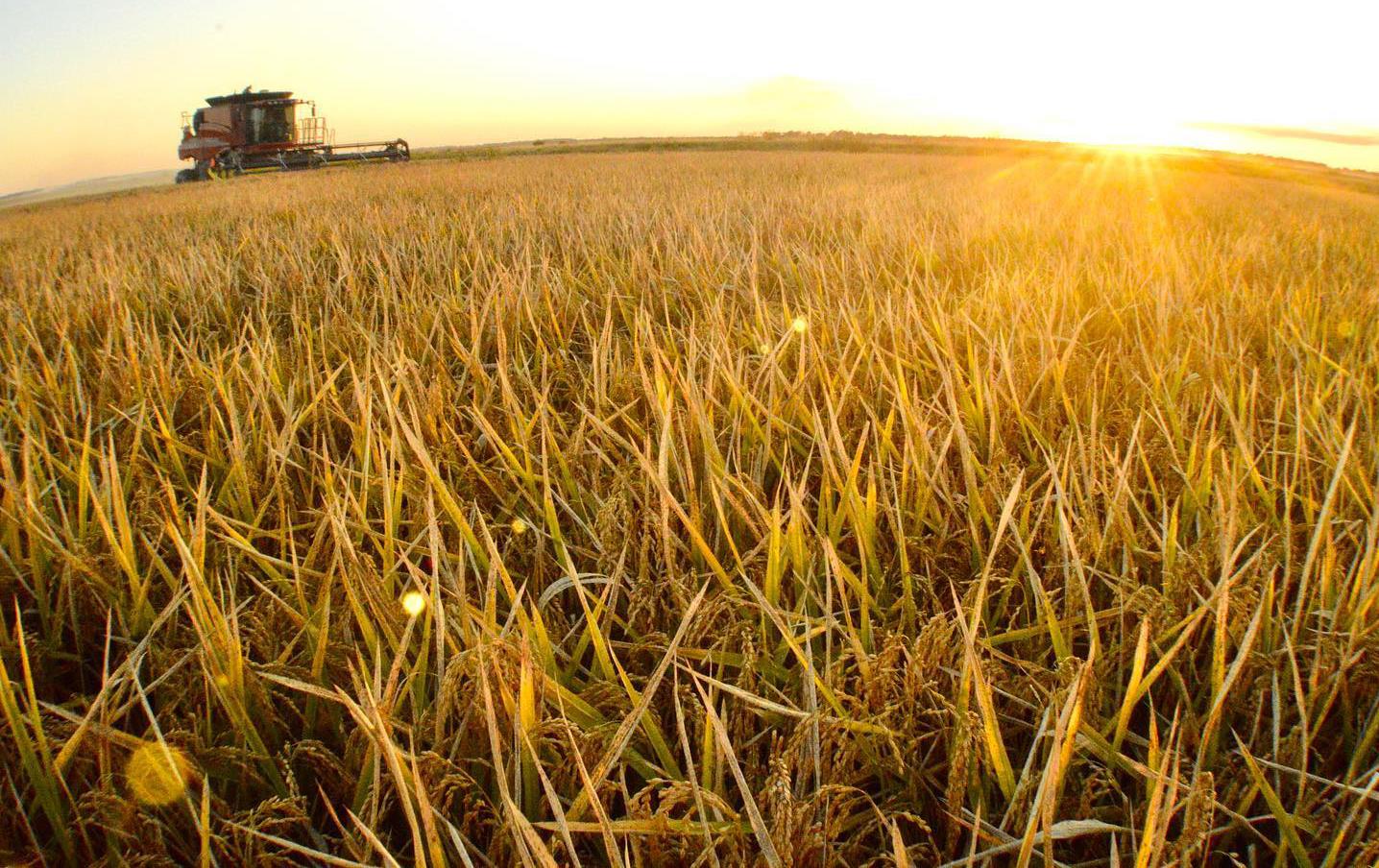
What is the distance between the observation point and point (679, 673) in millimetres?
618

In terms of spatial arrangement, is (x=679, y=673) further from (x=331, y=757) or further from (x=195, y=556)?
(x=195, y=556)

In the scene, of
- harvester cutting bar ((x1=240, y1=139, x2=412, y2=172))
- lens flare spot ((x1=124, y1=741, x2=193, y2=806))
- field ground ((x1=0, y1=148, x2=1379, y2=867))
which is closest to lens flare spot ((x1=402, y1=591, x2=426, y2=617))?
field ground ((x1=0, y1=148, x2=1379, y2=867))

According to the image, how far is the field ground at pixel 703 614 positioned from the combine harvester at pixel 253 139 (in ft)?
61.2

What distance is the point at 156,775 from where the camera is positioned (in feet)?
1.65

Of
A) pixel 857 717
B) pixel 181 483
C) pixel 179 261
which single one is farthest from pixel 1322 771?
pixel 179 261

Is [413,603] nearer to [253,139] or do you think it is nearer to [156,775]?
[156,775]

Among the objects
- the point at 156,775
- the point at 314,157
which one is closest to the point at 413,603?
the point at 156,775

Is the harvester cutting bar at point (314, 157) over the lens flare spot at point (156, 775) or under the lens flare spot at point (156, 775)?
over

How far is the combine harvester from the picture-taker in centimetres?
1702

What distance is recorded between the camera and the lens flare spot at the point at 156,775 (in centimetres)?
49

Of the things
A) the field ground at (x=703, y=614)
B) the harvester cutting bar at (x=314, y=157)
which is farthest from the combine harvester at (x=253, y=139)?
the field ground at (x=703, y=614)

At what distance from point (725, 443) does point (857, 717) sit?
50 centimetres

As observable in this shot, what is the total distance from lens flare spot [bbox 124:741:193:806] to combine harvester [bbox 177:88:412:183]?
1909cm

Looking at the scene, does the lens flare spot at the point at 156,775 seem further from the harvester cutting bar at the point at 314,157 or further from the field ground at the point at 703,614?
the harvester cutting bar at the point at 314,157
